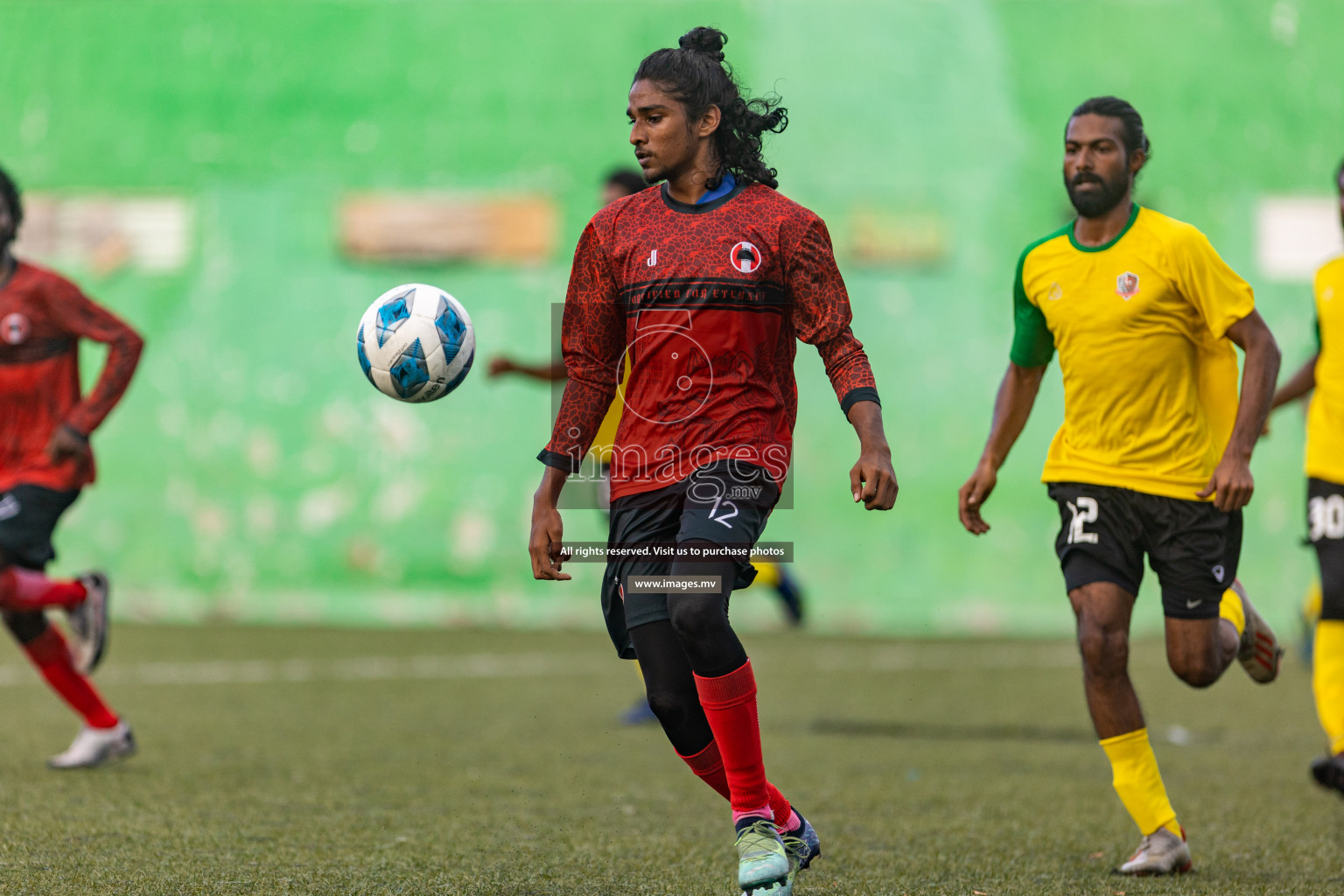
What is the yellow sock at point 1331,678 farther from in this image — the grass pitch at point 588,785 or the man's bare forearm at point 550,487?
the man's bare forearm at point 550,487

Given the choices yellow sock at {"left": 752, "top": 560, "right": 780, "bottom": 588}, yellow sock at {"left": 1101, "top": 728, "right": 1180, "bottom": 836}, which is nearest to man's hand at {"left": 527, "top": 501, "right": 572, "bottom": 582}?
yellow sock at {"left": 1101, "top": 728, "right": 1180, "bottom": 836}

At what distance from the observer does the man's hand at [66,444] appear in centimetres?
612

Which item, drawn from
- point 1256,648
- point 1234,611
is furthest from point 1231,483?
point 1256,648

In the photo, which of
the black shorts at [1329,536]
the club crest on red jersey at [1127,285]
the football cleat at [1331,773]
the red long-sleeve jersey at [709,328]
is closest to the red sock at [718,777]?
the red long-sleeve jersey at [709,328]

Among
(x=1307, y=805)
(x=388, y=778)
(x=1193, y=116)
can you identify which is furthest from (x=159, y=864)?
(x=1193, y=116)

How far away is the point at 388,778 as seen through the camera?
591cm

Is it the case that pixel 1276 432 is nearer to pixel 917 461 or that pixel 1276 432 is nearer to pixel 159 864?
pixel 917 461

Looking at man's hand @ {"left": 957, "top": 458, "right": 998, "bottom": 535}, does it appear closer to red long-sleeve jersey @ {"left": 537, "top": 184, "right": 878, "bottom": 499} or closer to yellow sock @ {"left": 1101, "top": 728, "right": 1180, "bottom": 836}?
yellow sock @ {"left": 1101, "top": 728, "right": 1180, "bottom": 836}

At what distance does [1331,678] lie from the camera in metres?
5.40

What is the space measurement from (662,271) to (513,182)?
32.1 feet

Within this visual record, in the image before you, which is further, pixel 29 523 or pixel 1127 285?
pixel 29 523

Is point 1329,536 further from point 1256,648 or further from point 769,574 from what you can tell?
point 769,574

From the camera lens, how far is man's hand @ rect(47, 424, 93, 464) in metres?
6.12

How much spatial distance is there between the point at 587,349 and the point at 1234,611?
2122 mm
